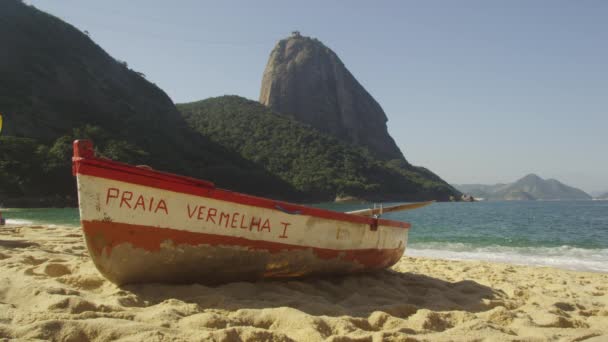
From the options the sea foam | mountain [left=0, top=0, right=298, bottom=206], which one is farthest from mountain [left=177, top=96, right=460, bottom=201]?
the sea foam

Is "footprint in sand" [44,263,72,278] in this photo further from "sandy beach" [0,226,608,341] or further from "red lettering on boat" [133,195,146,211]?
"red lettering on boat" [133,195,146,211]

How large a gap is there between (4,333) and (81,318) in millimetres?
416

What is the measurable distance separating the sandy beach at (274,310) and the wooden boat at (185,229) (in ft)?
0.58

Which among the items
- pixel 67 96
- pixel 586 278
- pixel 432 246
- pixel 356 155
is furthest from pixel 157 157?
pixel 356 155

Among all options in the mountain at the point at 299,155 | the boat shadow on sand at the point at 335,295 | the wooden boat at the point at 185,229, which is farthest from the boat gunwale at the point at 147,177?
the mountain at the point at 299,155

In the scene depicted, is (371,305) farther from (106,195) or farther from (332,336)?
(106,195)

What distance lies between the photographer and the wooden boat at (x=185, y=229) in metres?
3.17

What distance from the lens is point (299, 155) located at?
86062 millimetres

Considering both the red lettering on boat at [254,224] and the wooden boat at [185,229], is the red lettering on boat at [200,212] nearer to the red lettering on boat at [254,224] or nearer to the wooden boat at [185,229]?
the wooden boat at [185,229]

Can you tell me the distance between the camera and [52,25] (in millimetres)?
55781

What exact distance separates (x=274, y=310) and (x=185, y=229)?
1.07 metres

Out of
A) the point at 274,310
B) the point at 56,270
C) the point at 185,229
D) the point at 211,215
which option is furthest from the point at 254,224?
the point at 56,270

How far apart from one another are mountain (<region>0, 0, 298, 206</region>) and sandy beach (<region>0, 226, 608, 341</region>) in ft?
109

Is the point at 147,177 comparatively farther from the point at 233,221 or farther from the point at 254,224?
the point at 254,224
